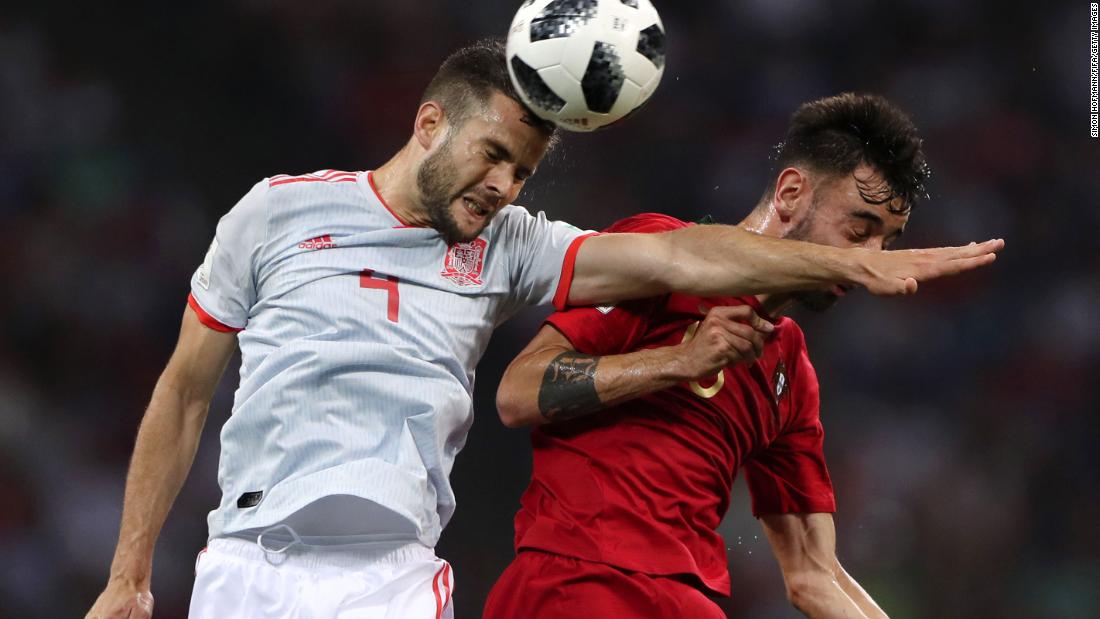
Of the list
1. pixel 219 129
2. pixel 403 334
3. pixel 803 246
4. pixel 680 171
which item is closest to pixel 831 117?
pixel 803 246

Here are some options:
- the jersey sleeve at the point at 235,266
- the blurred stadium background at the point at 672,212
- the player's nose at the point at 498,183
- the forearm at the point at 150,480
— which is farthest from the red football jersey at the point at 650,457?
the blurred stadium background at the point at 672,212

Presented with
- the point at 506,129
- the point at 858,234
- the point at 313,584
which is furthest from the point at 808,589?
the point at 506,129

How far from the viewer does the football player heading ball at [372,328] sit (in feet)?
7.75

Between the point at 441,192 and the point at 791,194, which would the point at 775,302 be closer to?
the point at 791,194

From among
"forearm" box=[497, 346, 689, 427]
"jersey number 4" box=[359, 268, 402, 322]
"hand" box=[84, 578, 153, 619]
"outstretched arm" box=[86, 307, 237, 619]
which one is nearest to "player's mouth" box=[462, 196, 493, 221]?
"jersey number 4" box=[359, 268, 402, 322]

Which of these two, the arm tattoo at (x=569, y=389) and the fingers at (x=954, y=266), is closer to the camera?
the fingers at (x=954, y=266)

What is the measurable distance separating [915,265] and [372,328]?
1069mm

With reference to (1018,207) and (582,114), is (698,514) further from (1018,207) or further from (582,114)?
(1018,207)

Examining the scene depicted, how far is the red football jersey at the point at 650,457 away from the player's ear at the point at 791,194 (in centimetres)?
36

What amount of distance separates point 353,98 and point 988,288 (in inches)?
125

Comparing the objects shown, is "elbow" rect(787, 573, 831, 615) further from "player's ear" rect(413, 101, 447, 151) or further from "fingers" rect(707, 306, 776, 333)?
"player's ear" rect(413, 101, 447, 151)

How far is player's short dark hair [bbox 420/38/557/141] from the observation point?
257cm

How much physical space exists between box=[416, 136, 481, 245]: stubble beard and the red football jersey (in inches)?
12.5

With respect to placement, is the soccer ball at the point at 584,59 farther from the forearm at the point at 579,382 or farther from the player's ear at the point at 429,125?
the forearm at the point at 579,382
